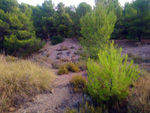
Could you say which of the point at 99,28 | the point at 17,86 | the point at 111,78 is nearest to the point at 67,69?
the point at 99,28

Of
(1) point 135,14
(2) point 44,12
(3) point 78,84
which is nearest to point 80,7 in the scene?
(2) point 44,12

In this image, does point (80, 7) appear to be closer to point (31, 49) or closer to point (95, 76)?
point (31, 49)

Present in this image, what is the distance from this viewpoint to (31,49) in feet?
63.5

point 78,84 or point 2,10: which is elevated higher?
point 2,10

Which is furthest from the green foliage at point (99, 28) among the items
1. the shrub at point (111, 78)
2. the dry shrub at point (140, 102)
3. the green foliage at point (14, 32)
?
the green foliage at point (14, 32)

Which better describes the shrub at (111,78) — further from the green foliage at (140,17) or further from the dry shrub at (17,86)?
the green foliage at (140,17)

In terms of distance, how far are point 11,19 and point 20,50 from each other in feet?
13.9

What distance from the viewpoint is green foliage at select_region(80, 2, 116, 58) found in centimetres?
805

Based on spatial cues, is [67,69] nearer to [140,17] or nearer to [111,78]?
[111,78]

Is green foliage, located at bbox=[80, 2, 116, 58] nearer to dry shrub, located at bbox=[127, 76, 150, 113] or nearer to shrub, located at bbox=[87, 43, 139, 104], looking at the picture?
shrub, located at bbox=[87, 43, 139, 104]

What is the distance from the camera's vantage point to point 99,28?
824cm

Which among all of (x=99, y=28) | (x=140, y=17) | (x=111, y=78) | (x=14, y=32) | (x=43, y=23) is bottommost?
(x=111, y=78)

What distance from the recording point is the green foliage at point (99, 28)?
26.4 ft

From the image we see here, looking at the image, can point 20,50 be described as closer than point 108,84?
No
